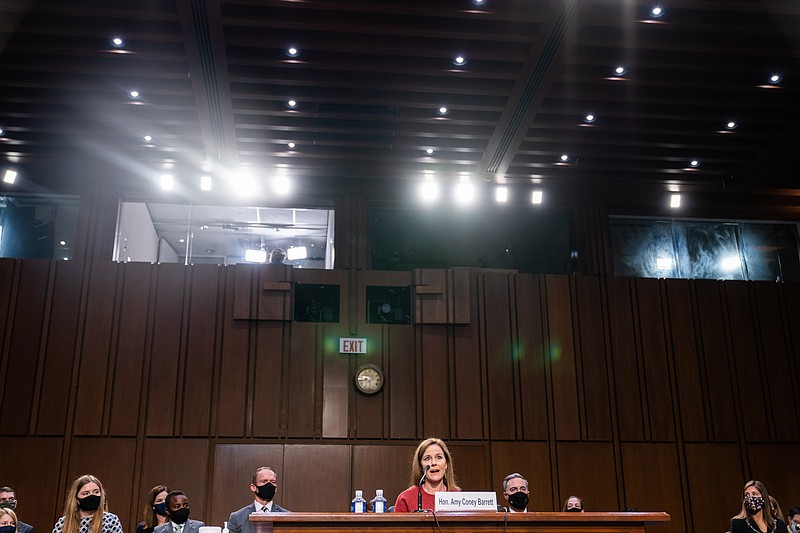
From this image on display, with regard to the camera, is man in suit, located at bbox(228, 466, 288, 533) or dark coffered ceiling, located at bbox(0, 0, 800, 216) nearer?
man in suit, located at bbox(228, 466, 288, 533)

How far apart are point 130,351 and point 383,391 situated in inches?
134

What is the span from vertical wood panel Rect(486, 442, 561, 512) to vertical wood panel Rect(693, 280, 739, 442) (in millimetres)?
2464

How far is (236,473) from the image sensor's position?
373 inches

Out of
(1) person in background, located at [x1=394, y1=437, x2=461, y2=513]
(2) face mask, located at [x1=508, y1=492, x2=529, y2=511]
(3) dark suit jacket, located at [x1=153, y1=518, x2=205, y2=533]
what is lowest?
(3) dark suit jacket, located at [x1=153, y1=518, x2=205, y2=533]

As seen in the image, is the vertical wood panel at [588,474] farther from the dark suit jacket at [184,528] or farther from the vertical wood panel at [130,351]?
the vertical wood panel at [130,351]

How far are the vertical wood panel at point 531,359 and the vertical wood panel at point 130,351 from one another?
514cm

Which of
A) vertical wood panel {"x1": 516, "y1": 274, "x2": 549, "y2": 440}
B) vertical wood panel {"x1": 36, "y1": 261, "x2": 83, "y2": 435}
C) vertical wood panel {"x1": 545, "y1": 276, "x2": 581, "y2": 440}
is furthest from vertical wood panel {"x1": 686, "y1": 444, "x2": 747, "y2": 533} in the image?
vertical wood panel {"x1": 36, "y1": 261, "x2": 83, "y2": 435}

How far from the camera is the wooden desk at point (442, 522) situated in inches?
128

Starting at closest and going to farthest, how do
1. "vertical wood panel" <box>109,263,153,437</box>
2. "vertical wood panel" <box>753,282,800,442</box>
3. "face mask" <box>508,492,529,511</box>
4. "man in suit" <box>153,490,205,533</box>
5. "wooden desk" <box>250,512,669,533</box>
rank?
"wooden desk" <box>250,512,669,533</box>, "face mask" <box>508,492,529,511</box>, "man in suit" <box>153,490,205,533</box>, "vertical wood panel" <box>109,263,153,437</box>, "vertical wood panel" <box>753,282,800,442</box>

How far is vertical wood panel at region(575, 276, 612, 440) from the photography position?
10.2m

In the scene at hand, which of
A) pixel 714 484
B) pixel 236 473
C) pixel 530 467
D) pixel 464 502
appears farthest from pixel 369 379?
pixel 464 502

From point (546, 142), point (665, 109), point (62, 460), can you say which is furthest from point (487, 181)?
point (62, 460)

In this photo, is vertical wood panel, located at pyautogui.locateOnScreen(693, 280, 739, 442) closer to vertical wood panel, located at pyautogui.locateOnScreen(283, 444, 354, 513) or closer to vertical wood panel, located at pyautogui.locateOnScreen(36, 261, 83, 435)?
vertical wood panel, located at pyautogui.locateOnScreen(283, 444, 354, 513)

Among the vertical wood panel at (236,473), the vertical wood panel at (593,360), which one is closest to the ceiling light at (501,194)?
the vertical wood panel at (593,360)
